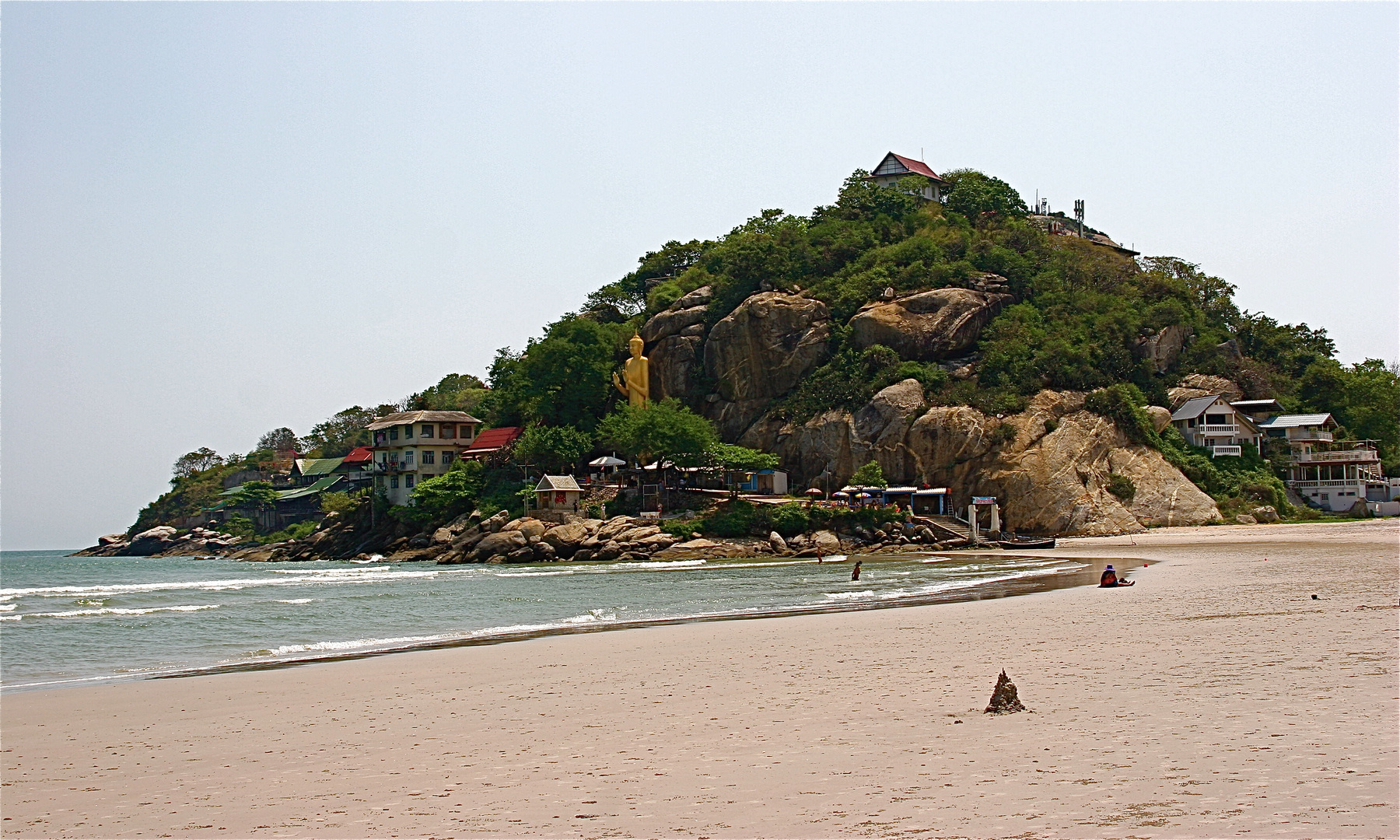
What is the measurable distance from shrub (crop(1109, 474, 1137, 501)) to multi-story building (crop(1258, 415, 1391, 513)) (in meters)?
15.6

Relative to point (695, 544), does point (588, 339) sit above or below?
above


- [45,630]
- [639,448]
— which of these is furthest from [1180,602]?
[639,448]

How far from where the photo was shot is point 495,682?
16.4 metres

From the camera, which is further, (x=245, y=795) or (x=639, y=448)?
(x=639, y=448)

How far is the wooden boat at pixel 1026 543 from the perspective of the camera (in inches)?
2098

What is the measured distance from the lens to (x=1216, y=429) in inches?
2680

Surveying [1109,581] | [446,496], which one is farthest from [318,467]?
[1109,581]

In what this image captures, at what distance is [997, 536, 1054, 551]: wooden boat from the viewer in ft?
175

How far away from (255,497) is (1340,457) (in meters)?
90.0

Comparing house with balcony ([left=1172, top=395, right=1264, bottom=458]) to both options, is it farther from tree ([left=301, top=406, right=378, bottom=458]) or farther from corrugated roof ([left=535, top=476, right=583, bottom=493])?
tree ([left=301, top=406, right=378, bottom=458])

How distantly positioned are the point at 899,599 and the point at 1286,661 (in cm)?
1571

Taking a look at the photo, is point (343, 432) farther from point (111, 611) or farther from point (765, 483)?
point (111, 611)

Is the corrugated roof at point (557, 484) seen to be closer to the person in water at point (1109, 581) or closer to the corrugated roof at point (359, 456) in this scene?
the corrugated roof at point (359, 456)

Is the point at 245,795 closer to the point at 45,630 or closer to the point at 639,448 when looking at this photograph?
the point at 45,630
